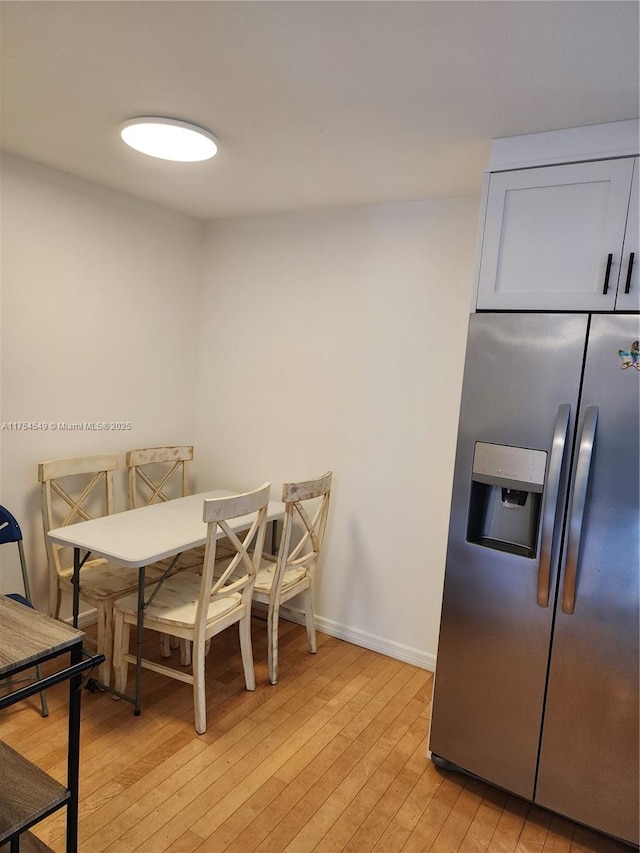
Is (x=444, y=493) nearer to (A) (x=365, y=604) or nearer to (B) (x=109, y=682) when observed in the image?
(A) (x=365, y=604)

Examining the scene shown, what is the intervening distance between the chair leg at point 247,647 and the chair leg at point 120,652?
0.52m

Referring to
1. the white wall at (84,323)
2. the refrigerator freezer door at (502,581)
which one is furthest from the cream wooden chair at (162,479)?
the refrigerator freezer door at (502,581)

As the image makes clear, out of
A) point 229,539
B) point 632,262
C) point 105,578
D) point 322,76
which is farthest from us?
point 105,578

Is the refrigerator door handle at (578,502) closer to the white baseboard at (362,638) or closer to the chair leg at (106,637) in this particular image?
the white baseboard at (362,638)

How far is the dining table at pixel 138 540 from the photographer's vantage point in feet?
7.66

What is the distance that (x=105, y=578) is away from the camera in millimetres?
2734

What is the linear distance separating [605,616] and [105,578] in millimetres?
2192

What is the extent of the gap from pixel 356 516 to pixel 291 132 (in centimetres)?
197

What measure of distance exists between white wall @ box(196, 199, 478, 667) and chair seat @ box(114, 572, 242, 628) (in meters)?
0.90

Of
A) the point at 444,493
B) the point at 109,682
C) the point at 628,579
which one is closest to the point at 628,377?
the point at 628,579

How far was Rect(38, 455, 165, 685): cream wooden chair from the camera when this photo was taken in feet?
8.52

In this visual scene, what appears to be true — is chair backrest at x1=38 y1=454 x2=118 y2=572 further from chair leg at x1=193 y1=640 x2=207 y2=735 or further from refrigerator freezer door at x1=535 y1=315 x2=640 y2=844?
refrigerator freezer door at x1=535 y1=315 x2=640 y2=844

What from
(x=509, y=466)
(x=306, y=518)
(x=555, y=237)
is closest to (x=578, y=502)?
(x=509, y=466)

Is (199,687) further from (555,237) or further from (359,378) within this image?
(555,237)
